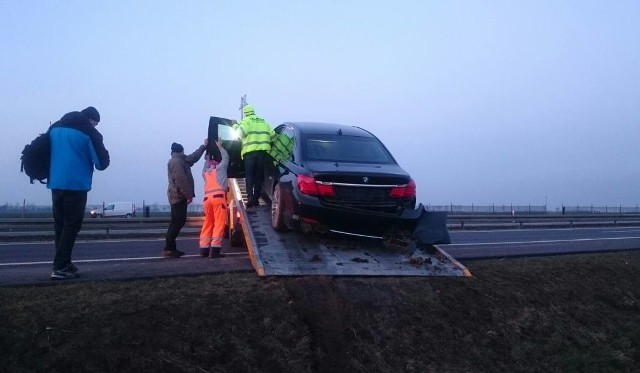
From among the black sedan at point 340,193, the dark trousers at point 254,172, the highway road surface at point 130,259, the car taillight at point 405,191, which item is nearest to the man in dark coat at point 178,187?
the highway road surface at point 130,259

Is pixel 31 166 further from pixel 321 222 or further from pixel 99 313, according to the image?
pixel 321 222

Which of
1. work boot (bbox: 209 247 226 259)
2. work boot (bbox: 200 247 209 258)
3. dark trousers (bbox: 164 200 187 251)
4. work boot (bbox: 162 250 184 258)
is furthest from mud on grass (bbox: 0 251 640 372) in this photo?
work boot (bbox: 162 250 184 258)

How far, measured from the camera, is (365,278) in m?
7.25

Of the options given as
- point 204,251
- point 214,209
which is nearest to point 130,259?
point 204,251

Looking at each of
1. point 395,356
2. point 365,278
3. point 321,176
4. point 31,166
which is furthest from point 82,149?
point 395,356

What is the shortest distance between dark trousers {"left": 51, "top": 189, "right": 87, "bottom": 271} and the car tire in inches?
107

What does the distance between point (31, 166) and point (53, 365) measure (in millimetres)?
2969

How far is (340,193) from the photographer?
8.20 metres

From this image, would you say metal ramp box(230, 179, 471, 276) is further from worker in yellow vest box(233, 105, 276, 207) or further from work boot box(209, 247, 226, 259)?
worker in yellow vest box(233, 105, 276, 207)

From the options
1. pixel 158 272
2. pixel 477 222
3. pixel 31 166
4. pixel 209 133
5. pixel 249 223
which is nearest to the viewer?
pixel 31 166

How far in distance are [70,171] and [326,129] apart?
4.24m

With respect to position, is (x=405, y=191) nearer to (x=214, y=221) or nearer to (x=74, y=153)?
(x=214, y=221)

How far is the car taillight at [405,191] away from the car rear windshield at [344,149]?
84cm

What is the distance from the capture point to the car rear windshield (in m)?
9.11
